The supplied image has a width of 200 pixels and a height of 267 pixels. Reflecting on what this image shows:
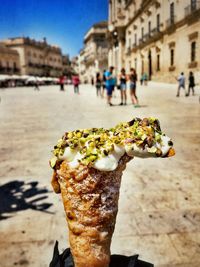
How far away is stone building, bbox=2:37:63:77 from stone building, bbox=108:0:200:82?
34.9 meters

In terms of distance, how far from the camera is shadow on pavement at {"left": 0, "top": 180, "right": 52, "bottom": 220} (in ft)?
11.2

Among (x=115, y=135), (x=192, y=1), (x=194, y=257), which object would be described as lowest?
(x=194, y=257)

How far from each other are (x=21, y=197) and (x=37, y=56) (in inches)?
3439

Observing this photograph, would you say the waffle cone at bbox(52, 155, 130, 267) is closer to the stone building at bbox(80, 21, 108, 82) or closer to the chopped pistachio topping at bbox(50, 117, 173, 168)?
the chopped pistachio topping at bbox(50, 117, 173, 168)

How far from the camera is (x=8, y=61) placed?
72.5 m

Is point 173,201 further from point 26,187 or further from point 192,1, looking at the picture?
point 192,1

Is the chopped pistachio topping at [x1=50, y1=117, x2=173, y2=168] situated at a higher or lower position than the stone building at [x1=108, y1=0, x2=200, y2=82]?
lower

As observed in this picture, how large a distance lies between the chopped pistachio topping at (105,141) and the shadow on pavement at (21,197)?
6.91 ft

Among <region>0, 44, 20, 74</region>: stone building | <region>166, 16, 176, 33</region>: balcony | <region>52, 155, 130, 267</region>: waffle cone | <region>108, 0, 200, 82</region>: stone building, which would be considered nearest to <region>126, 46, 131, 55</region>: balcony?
<region>108, 0, 200, 82</region>: stone building

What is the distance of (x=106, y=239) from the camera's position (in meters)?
1.46

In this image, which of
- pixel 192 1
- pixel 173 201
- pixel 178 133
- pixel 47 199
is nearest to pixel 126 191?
pixel 173 201

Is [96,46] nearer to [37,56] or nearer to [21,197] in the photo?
[37,56]

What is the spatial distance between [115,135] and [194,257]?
62.1 inches

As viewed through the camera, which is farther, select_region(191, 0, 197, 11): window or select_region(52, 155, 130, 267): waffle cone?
select_region(191, 0, 197, 11): window
